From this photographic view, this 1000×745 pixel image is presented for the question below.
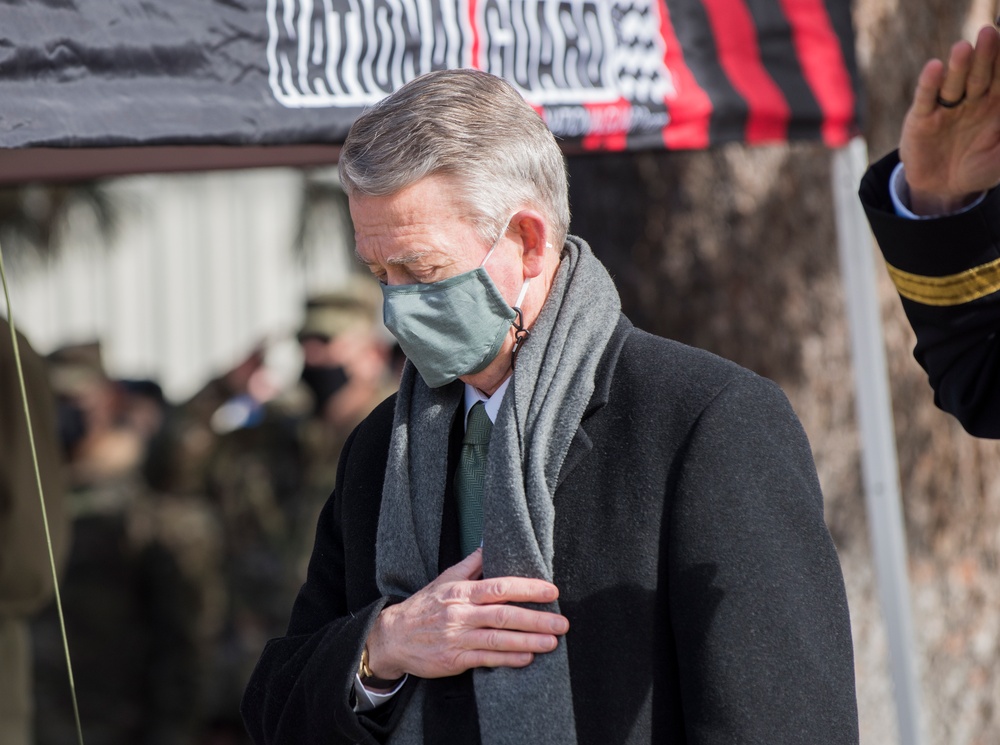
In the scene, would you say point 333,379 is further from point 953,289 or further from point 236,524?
point 953,289

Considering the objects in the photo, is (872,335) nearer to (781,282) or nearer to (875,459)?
(875,459)

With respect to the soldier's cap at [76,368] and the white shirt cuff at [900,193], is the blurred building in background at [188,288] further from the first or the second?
the white shirt cuff at [900,193]

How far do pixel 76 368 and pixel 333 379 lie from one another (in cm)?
118

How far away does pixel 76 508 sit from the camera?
16.7 feet

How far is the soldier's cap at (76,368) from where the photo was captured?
17.6 feet

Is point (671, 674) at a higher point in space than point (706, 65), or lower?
lower

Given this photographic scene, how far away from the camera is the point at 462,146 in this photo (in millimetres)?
1531

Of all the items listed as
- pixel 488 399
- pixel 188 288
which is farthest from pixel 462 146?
pixel 188 288

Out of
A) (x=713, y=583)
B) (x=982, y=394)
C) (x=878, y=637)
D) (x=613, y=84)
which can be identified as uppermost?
(x=613, y=84)

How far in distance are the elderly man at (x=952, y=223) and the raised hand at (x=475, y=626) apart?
65cm

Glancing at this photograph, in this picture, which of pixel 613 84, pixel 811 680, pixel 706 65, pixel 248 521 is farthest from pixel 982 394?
pixel 248 521

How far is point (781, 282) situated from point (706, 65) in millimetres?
1415

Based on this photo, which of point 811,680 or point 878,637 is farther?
point 878,637

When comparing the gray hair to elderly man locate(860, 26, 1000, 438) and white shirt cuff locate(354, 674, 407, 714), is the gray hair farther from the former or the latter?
white shirt cuff locate(354, 674, 407, 714)
